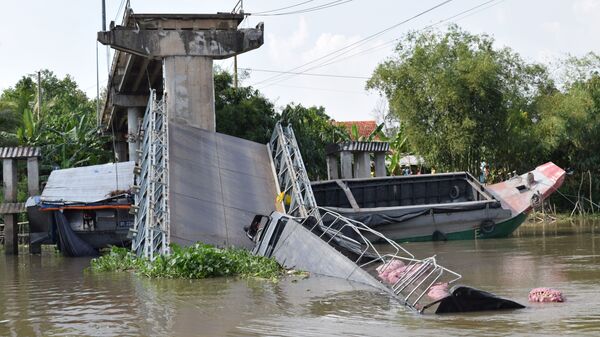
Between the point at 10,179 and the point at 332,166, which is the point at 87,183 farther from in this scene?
the point at 332,166

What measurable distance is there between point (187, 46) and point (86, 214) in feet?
21.0

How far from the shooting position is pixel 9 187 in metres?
31.5

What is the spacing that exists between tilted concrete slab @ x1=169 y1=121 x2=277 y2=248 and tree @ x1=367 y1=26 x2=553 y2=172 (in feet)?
40.9

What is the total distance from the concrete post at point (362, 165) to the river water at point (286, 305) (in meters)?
11.9

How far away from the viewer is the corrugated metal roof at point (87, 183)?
29703 millimetres

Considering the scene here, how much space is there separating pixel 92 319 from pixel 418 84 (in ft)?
85.8

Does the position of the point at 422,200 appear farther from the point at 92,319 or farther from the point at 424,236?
the point at 92,319

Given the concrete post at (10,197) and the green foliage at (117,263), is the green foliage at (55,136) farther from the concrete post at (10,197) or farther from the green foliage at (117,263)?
the green foliage at (117,263)

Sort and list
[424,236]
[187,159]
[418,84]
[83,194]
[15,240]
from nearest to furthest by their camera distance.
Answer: [187,159], [424,236], [83,194], [15,240], [418,84]

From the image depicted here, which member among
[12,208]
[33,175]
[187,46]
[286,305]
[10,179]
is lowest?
[286,305]

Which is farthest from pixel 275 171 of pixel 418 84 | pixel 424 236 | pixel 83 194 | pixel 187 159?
pixel 418 84

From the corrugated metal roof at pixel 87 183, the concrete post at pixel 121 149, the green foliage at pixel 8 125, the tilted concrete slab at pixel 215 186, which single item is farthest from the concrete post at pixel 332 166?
the concrete post at pixel 121 149

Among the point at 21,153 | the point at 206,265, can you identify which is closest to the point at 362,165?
the point at 21,153

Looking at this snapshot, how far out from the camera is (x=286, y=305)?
13867mm
